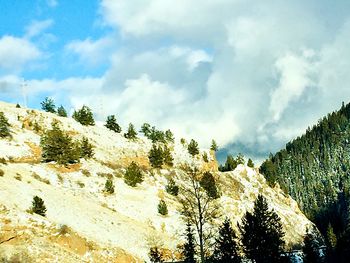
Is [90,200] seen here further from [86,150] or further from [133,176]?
[86,150]

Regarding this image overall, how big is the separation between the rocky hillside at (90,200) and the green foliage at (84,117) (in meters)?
2.33

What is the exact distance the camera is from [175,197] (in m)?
87.6

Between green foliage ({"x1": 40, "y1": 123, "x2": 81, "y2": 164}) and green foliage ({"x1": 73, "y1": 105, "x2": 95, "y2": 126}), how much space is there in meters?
26.4

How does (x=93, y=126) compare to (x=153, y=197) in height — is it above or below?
above

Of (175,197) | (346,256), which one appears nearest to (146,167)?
(175,197)

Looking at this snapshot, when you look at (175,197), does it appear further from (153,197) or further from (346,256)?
(346,256)

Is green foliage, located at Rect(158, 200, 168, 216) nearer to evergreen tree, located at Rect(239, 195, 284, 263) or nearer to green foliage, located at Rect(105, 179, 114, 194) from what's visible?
green foliage, located at Rect(105, 179, 114, 194)

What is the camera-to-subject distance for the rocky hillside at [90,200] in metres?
48.6

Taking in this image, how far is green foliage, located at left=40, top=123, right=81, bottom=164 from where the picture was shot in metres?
80.7

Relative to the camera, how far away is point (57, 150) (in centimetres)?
8081

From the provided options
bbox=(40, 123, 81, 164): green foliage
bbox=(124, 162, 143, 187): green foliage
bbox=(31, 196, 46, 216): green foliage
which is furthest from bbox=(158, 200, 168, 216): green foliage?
bbox=(31, 196, 46, 216): green foliage

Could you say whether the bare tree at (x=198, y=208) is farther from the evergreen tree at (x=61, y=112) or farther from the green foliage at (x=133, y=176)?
the evergreen tree at (x=61, y=112)

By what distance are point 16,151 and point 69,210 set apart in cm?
2704

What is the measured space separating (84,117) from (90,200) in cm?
4404
